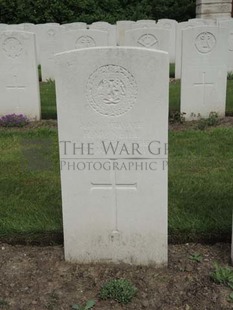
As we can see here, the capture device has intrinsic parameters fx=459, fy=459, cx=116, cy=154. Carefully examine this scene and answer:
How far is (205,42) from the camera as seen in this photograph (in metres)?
7.01

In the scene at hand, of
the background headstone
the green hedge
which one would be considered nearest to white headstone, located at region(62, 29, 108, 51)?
the background headstone

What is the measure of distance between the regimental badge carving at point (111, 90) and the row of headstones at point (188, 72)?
4.43 meters

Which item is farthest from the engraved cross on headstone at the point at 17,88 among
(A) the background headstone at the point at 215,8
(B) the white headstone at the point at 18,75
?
(A) the background headstone at the point at 215,8

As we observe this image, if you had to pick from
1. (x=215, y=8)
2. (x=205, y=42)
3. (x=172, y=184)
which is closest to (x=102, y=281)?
(x=172, y=184)

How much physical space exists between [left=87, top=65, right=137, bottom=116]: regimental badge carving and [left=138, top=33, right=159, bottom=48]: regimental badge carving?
5810 mm

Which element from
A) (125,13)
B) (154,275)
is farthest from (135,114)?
(125,13)

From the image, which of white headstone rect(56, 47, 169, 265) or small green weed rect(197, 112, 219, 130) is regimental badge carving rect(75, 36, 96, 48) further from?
white headstone rect(56, 47, 169, 265)

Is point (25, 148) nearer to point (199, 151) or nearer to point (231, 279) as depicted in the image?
point (199, 151)

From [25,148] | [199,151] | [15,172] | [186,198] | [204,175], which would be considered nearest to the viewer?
[186,198]

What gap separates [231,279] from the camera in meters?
2.99

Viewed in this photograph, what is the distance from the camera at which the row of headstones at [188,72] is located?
7012 millimetres

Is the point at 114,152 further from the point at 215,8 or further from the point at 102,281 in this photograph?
the point at 215,8

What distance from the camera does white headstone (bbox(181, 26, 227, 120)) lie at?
7.00 meters

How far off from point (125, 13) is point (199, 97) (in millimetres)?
19058
